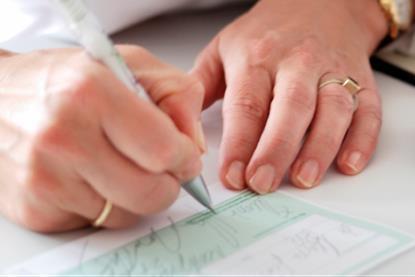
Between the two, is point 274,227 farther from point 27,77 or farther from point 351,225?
point 27,77

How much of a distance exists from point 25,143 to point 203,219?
0.13 meters

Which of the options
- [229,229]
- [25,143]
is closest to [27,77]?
[25,143]

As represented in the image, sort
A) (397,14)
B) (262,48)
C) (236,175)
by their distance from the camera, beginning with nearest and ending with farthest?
1. (236,175)
2. (262,48)
3. (397,14)

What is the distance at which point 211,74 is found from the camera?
62 cm

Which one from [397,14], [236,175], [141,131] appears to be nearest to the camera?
[141,131]

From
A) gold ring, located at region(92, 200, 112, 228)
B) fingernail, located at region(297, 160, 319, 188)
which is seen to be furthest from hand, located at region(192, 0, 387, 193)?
gold ring, located at region(92, 200, 112, 228)

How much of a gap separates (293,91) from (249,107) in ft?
0.12

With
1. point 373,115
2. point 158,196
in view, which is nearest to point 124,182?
point 158,196

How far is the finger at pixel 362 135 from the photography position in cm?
51

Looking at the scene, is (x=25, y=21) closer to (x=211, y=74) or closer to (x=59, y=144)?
(x=211, y=74)

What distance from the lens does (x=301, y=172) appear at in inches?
19.4

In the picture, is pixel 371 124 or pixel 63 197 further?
pixel 371 124

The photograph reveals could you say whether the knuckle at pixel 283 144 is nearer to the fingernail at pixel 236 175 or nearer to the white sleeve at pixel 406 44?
the fingernail at pixel 236 175

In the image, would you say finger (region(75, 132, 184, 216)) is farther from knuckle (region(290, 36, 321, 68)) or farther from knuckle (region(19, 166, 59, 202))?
knuckle (region(290, 36, 321, 68))
